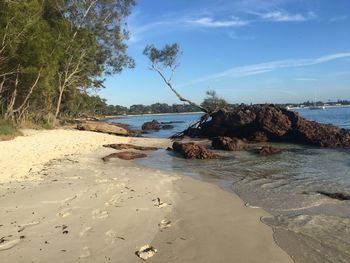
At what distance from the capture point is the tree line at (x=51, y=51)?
2152cm

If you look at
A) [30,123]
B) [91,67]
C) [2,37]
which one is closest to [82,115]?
[91,67]

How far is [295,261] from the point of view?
5.26m

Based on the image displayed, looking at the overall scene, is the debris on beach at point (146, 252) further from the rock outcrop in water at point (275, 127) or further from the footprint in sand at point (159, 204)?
the rock outcrop in water at point (275, 127)

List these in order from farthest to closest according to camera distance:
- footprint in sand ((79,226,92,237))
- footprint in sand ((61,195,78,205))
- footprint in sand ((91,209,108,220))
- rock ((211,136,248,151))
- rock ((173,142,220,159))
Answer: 1. rock ((211,136,248,151))
2. rock ((173,142,220,159))
3. footprint in sand ((61,195,78,205))
4. footprint in sand ((91,209,108,220))
5. footprint in sand ((79,226,92,237))

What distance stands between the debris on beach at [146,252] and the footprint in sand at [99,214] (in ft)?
4.90

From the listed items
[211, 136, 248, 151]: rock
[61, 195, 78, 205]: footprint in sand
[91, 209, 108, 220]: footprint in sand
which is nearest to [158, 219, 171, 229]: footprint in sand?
[91, 209, 108, 220]: footprint in sand

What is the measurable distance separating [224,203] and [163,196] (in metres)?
1.33

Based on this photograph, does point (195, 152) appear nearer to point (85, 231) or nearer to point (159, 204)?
point (159, 204)

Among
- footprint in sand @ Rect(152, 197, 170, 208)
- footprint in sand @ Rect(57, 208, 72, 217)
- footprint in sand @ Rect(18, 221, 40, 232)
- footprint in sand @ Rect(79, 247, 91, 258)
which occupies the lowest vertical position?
footprint in sand @ Rect(152, 197, 170, 208)

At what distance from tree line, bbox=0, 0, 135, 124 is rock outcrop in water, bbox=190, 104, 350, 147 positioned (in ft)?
39.6

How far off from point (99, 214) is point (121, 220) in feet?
1.65

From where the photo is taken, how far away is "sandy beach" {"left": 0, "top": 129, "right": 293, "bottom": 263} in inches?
208

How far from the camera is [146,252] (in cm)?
528

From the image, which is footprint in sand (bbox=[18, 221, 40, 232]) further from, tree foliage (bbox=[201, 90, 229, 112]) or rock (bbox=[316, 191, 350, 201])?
tree foliage (bbox=[201, 90, 229, 112])
